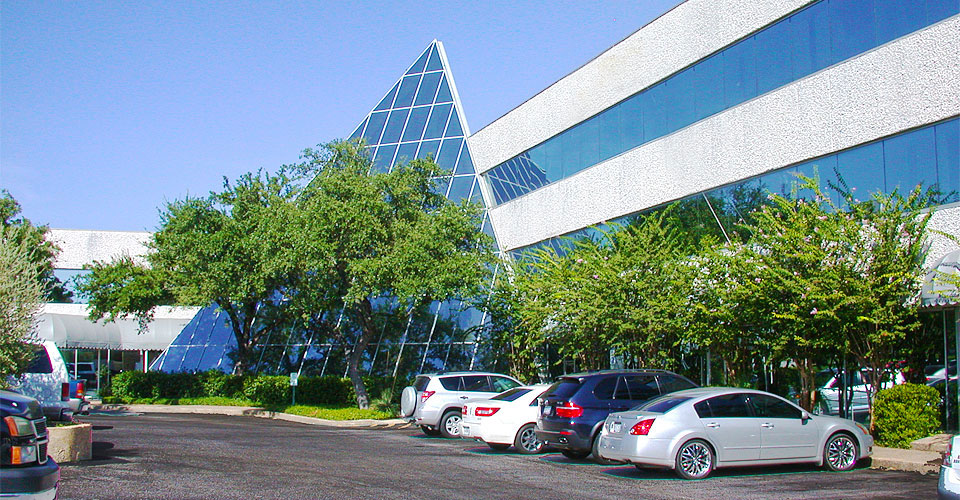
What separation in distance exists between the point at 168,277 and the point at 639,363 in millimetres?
18645

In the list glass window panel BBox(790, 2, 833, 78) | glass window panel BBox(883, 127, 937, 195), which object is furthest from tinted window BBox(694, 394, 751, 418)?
glass window panel BBox(790, 2, 833, 78)

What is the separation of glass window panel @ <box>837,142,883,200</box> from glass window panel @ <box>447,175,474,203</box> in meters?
18.2

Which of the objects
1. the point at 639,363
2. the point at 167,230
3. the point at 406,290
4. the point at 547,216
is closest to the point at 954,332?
the point at 639,363

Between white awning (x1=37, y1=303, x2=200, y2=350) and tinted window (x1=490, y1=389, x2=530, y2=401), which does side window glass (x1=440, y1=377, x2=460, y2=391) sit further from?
white awning (x1=37, y1=303, x2=200, y2=350)

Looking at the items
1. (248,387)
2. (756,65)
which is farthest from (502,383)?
(248,387)

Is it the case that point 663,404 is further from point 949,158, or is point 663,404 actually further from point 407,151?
point 407,151

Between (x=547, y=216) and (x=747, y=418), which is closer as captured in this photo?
(x=747, y=418)

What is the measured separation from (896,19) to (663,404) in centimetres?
998

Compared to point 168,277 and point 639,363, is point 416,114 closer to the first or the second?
point 168,277

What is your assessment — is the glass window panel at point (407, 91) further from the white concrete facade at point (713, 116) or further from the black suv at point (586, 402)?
the black suv at point (586, 402)

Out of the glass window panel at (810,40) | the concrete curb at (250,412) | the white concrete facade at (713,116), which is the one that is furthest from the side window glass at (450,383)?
the glass window panel at (810,40)

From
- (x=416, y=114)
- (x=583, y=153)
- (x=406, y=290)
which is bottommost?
(x=406, y=290)

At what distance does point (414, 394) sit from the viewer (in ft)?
70.0

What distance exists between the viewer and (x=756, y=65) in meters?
21.1
